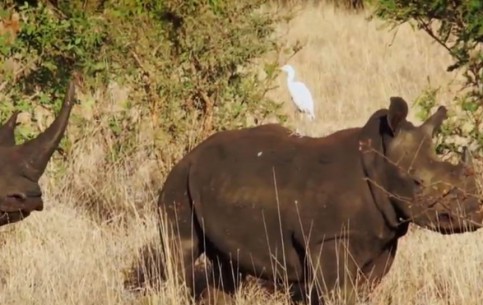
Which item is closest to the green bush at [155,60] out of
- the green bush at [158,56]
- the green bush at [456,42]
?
the green bush at [158,56]

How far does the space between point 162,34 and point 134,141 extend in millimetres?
906

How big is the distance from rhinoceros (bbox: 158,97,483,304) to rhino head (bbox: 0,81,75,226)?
113 cm

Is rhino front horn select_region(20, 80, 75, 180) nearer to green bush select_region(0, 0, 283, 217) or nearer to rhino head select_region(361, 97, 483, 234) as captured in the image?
rhino head select_region(361, 97, 483, 234)

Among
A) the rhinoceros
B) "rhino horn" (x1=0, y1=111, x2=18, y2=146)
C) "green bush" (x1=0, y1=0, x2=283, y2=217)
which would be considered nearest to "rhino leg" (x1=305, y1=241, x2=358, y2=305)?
the rhinoceros

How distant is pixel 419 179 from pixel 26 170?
1.88 meters

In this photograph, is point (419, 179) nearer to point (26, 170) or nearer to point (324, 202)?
point (324, 202)

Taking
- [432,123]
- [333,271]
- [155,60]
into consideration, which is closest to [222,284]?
[333,271]

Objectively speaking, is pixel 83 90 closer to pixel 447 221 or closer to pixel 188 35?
pixel 188 35

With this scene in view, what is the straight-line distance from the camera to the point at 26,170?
20.0 ft

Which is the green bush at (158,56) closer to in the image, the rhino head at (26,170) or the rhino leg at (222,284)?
the rhino leg at (222,284)

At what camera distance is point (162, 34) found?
1028cm

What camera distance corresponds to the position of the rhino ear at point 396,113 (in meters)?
6.55

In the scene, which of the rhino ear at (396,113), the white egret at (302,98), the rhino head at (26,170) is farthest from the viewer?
the white egret at (302,98)

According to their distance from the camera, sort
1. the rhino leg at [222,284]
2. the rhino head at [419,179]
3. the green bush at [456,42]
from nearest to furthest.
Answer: the rhino head at [419,179] < the rhino leg at [222,284] < the green bush at [456,42]
